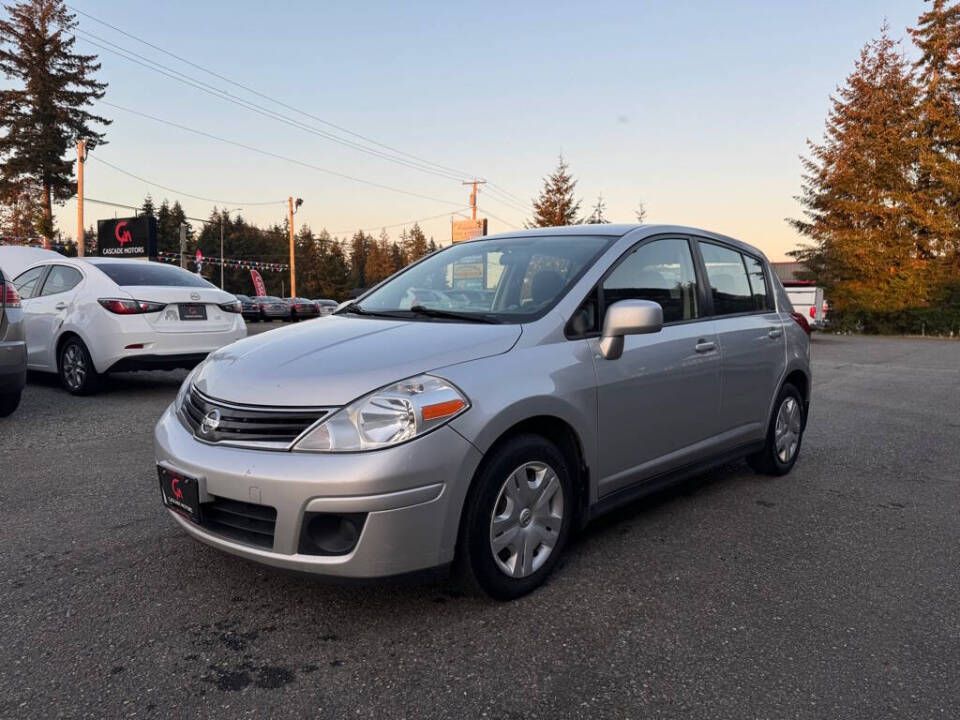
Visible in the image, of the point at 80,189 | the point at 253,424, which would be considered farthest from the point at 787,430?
the point at 80,189

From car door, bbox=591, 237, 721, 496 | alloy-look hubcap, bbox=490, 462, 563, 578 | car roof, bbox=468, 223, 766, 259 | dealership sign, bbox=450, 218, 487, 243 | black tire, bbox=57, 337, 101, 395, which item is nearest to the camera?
alloy-look hubcap, bbox=490, 462, 563, 578

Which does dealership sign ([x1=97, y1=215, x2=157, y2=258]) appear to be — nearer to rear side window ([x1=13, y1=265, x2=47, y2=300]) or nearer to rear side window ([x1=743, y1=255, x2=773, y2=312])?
rear side window ([x1=13, y1=265, x2=47, y2=300])

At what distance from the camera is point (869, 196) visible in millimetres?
33875

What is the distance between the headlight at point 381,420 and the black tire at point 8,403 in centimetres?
541

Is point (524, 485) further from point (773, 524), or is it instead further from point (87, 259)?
point (87, 259)

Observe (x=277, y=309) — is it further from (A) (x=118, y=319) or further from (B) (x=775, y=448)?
(B) (x=775, y=448)

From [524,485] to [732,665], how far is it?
97 centimetres

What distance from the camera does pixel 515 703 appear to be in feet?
7.31

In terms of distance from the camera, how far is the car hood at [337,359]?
2.64 m

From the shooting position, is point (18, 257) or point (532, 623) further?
point (18, 257)

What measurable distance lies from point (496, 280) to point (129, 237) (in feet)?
101

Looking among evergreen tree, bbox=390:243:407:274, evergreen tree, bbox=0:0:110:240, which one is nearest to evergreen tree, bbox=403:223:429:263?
evergreen tree, bbox=390:243:407:274

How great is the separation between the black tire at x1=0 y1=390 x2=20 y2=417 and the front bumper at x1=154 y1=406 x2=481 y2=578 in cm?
511

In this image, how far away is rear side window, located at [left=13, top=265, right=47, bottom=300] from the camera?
8.49 m
